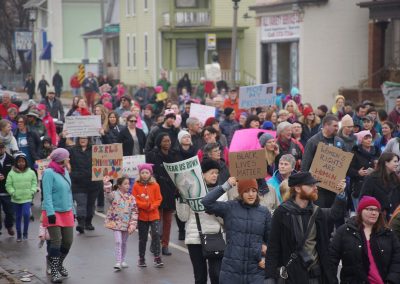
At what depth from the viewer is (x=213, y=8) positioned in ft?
175

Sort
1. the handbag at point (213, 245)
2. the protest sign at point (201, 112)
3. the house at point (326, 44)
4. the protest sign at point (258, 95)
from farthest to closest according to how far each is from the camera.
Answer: the house at point (326, 44)
the protest sign at point (258, 95)
the protest sign at point (201, 112)
the handbag at point (213, 245)

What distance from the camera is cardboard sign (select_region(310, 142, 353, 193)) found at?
9781mm

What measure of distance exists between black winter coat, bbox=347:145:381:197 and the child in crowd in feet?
15.7

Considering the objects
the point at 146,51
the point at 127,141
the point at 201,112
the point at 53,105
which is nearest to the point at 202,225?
the point at 127,141

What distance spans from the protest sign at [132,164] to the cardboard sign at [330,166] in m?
5.82

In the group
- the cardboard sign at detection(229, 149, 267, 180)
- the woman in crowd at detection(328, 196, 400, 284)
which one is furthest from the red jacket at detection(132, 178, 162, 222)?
the woman in crowd at detection(328, 196, 400, 284)

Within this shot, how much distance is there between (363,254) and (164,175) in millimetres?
6072

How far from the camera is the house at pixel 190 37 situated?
53.0m

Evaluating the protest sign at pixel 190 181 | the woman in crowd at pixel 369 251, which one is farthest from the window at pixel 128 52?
the woman in crowd at pixel 369 251

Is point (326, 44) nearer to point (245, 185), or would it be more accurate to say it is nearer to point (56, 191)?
Result: point (56, 191)

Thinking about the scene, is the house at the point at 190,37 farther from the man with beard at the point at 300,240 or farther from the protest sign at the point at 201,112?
the man with beard at the point at 300,240

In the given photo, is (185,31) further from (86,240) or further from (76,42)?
(86,240)

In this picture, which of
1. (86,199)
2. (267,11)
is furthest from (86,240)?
(267,11)

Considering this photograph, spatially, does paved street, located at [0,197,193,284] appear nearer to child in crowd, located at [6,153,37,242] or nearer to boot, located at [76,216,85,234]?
boot, located at [76,216,85,234]
